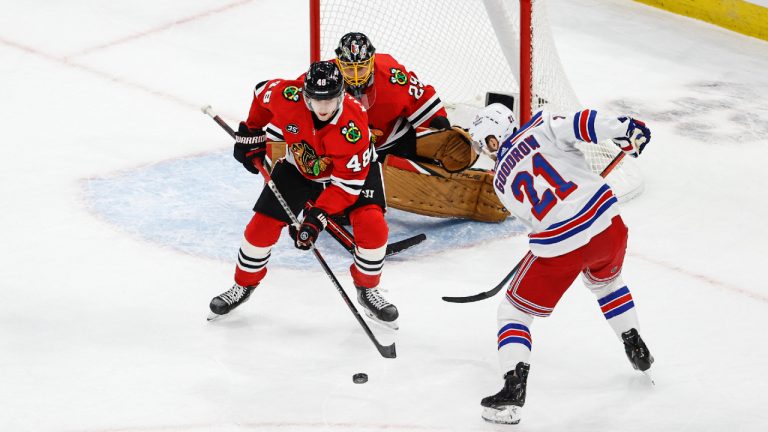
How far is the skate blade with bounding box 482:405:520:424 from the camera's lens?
10.7ft

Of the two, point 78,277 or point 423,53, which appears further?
point 423,53

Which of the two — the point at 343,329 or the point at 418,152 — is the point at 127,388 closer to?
the point at 343,329

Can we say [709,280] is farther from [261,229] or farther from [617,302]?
[261,229]

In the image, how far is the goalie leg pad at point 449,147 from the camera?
14.5ft

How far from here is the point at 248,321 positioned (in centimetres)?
384

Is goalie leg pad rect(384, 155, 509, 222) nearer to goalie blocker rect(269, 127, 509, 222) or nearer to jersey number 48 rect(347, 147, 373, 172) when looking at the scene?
goalie blocker rect(269, 127, 509, 222)

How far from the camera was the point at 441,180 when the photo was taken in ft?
14.7

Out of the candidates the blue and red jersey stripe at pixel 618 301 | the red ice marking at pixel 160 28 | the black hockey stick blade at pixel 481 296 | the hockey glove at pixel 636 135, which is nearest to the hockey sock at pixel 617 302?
the blue and red jersey stripe at pixel 618 301

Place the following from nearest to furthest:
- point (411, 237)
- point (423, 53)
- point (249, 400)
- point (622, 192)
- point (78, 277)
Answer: point (249, 400) < point (78, 277) < point (411, 237) < point (622, 192) < point (423, 53)

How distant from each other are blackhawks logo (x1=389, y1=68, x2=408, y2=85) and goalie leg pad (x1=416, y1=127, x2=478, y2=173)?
0.25 metres

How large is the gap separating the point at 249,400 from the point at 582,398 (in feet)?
3.02

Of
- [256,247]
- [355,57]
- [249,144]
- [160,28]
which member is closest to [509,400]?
[256,247]

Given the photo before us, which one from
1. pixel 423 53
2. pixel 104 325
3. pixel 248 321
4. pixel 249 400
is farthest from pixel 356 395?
pixel 423 53

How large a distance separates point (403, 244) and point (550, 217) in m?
1.22
